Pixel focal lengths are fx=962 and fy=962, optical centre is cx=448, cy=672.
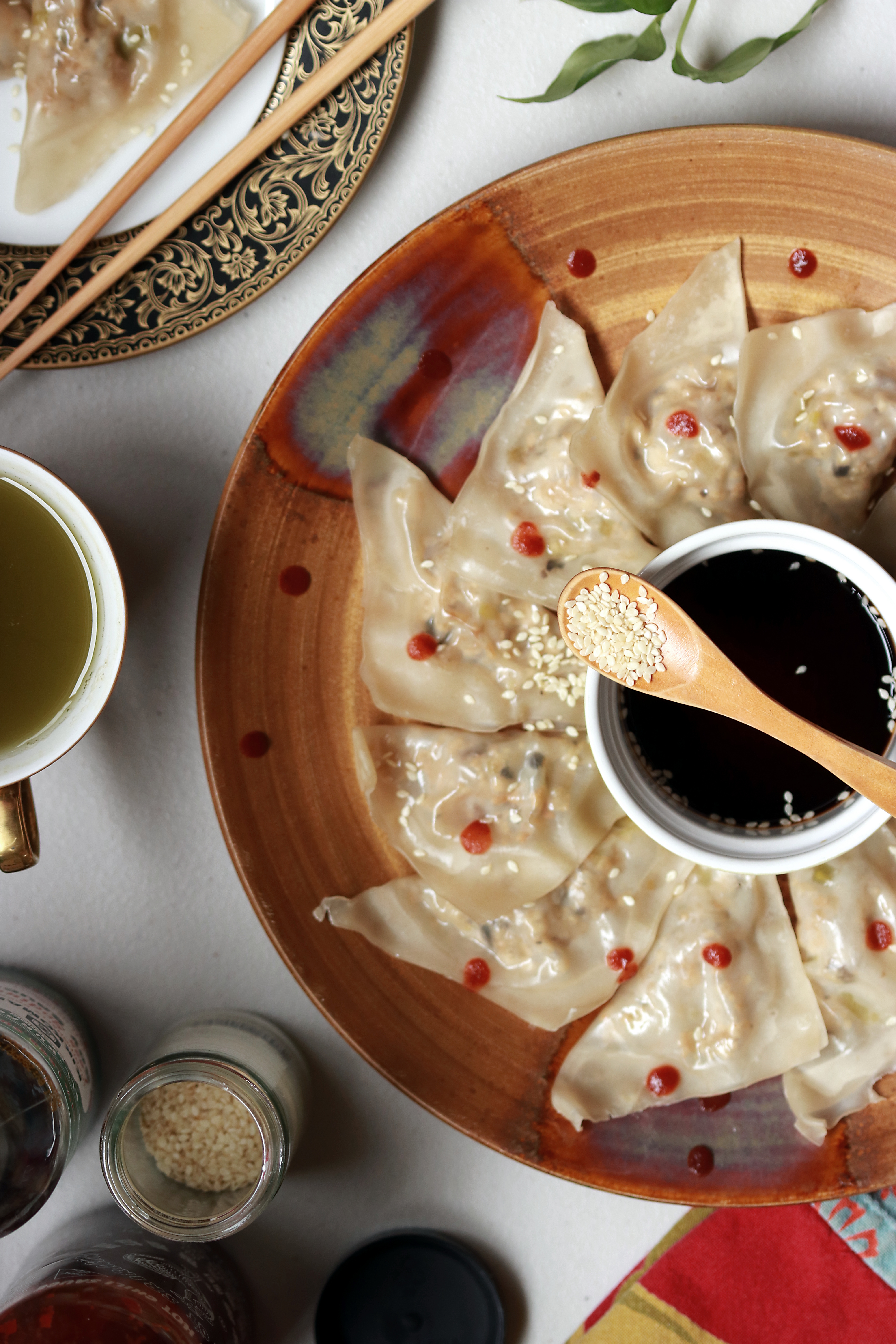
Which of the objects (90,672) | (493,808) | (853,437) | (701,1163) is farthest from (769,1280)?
(90,672)

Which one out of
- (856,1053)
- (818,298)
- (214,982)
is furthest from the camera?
(214,982)

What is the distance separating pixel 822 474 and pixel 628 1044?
1346mm

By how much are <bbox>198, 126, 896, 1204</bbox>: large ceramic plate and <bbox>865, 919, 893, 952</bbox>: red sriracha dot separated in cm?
33

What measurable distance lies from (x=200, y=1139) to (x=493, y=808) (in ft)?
3.43

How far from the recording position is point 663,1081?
217cm

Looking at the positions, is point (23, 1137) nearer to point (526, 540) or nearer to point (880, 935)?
point (526, 540)

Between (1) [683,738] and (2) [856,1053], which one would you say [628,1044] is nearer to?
(2) [856,1053]

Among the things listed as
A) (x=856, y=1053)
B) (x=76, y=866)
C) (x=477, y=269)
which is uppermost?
(x=477, y=269)

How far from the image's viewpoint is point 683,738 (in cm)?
207

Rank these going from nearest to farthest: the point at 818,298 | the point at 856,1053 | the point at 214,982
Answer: the point at 818,298 → the point at 856,1053 → the point at 214,982

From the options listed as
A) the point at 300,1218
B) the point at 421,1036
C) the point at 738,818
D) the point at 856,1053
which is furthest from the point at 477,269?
the point at 300,1218

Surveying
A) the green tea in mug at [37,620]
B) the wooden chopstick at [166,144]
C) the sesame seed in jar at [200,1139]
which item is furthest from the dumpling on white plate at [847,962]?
the wooden chopstick at [166,144]

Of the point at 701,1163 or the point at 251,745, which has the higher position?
the point at 251,745

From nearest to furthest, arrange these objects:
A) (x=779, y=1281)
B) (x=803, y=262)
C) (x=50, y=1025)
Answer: (x=803, y=262)
(x=50, y=1025)
(x=779, y=1281)
